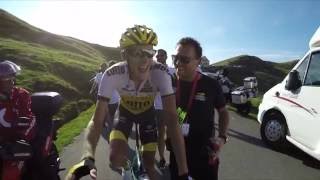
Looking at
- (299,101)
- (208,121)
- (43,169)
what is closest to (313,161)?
(299,101)

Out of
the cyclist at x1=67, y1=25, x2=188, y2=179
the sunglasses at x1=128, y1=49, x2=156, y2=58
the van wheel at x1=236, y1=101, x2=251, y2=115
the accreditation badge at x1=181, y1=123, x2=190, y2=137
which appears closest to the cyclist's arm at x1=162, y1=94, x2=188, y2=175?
the cyclist at x1=67, y1=25, x2=188, y2=179

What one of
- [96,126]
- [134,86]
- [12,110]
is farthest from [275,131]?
[96,126]

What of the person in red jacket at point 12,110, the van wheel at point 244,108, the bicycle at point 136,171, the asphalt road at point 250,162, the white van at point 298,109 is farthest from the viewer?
the van wheel at point 244,108

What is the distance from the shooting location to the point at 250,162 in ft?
30.8

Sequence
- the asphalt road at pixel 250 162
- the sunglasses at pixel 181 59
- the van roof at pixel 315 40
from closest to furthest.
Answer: the sunglasses at pixel 181 59
the asphalt road at pixel 250 162
the van roof at pixel 315 40

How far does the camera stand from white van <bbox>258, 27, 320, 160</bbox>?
28.8 feet

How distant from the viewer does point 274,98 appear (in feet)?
35.8

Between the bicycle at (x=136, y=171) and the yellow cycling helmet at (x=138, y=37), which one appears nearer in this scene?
the bicycle at (x=136, y=171)

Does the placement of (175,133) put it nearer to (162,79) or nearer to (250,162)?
(162,79)

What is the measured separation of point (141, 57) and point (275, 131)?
753 cm

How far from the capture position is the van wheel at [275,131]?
1033 centimetres

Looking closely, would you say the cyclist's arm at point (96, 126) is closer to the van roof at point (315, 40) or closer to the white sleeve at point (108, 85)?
the white sleeve at point (108, 85)

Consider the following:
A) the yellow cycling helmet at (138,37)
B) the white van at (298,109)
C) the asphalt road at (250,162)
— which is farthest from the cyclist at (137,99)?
the white van at (298,109)

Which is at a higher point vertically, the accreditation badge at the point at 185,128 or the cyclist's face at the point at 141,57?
the cyclist's face at the point at 141,57
